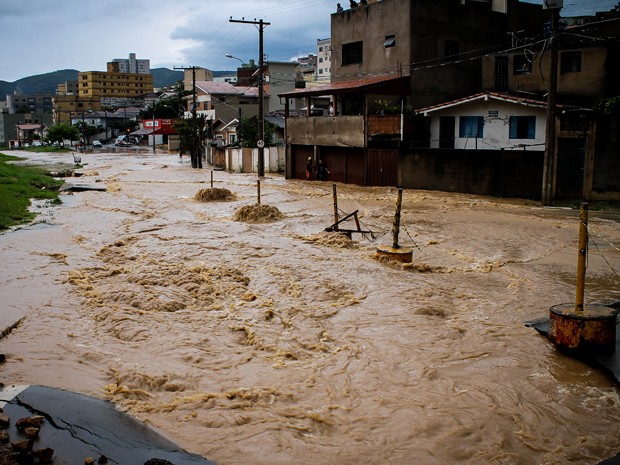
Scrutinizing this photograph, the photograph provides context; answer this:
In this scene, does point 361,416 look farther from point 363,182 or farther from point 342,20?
point 342,20

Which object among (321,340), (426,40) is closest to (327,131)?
(426,40)

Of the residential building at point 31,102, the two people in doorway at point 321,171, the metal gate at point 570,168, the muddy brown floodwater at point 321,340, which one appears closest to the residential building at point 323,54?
the two people in doorway at point 321,171

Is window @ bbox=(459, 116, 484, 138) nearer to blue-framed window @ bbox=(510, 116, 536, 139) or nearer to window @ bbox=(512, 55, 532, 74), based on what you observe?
blue-framed window @ bbox=(510, 116, 536, 139)

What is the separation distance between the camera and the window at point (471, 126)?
31766 mm

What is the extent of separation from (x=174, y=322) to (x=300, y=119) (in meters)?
30.2

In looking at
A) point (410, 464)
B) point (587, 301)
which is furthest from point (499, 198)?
point (410, 464)

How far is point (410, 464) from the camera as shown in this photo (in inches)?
243

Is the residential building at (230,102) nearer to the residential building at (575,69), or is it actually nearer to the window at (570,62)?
the residential building at (575,69)

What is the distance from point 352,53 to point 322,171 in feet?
29.0

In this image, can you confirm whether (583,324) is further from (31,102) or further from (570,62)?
(31,102)

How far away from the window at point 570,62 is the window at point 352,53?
1383 centimetres

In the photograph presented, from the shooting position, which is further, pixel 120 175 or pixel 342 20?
pixel 120 175

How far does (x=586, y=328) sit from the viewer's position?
27.5 ft

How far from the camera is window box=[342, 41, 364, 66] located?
40.0m
